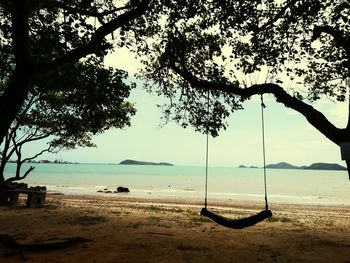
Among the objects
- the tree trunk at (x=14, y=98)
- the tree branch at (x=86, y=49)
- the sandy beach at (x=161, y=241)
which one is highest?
the tree branch at (x=86, y=49)

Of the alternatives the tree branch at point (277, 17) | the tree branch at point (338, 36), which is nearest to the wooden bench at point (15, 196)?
the tree branch at point (277, 17)

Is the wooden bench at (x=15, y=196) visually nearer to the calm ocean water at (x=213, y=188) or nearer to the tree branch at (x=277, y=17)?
the tree branch at (x=277, y=17)

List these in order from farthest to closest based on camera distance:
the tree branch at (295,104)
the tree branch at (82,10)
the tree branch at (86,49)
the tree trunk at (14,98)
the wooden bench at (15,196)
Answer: the wooden bench at (15,196) → the tree branch at (82,10) → the tree branch at (295,104) → the tree branch at (86,49) → the tree trunk at (14,98)

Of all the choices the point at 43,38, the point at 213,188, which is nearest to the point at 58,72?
the point at 43,38

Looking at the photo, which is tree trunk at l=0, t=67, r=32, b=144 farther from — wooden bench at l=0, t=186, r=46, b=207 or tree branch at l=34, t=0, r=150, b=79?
wooden bench at l=0, t=186, r=46, b=207

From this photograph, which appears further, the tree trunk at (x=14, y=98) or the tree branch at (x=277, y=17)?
the tree branch at (x=277, y=17)

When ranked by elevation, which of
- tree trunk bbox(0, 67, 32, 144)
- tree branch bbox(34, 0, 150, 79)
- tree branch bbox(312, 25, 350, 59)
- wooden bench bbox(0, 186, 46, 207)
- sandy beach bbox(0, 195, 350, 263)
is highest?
tree branch bbox(312, 25, 350, 59)

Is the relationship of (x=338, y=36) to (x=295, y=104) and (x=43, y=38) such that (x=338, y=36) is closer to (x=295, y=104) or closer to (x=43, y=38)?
(x=295, y=104)

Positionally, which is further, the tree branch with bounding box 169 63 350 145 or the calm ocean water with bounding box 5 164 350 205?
the calm ocean water with bounding box 5 164 350 205

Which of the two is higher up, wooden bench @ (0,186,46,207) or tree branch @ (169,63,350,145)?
tree branch @ (169,63,350,145)

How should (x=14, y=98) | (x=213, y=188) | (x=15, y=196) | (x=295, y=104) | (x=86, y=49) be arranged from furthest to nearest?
1. (x=213, y=188)
2. (x=15, y=196)
3. (x=295, y=104)
4. (x=86, y=49)
5. (x=14, y=98)

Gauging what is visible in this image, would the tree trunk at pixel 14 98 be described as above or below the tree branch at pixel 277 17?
below

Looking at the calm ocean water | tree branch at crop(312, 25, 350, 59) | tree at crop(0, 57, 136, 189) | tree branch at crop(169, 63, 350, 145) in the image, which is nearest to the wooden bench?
tree at crop(0, 57, 136, 189)

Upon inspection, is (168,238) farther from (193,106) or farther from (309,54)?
(309,54)
